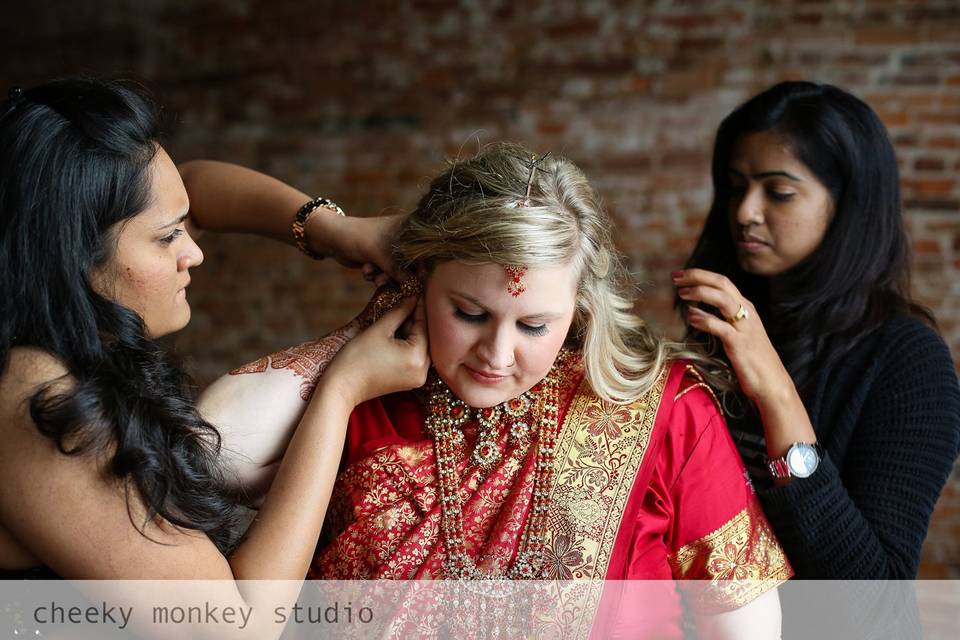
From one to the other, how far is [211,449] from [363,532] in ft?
0.98

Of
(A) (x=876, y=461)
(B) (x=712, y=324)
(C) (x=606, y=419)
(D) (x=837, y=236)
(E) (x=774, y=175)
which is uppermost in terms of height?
(E) (x=774, y=175)

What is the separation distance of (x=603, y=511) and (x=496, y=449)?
0.74 feet

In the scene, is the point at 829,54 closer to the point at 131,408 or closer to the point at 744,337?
the point at 744,337

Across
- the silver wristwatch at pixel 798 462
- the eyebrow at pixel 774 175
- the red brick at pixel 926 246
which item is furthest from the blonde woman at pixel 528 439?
the red brick at pixel 926 246

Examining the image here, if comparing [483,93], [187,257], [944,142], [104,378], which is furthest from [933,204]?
[104,378]

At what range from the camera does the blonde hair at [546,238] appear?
153 centimetres

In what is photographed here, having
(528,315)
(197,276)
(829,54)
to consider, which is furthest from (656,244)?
(528,315)

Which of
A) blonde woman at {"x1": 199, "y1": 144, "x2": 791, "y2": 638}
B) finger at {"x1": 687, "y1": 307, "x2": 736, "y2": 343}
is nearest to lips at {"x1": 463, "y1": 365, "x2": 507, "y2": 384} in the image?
blonde woman at {"x1": 199, "y1": 144, "x2": 791, "y2": 638}

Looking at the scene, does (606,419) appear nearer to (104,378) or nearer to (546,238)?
(546,238)

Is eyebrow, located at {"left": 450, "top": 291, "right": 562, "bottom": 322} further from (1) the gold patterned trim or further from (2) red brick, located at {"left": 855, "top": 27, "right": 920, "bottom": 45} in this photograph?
(2) red brick, located at {"left": 855, "top": 27, "right": 920, "bottom": 45}

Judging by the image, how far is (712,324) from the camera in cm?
176

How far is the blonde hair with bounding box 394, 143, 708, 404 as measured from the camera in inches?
60.2

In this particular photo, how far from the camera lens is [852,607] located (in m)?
1.80

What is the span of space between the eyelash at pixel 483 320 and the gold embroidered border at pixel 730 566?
46 cm
